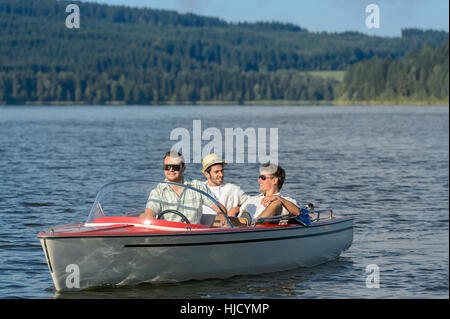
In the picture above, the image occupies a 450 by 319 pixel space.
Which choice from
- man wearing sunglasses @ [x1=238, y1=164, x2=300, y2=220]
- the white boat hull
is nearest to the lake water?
the white boat hull

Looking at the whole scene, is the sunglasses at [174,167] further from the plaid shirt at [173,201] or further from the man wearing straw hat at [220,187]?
the man wearing straw hat at [220,187]

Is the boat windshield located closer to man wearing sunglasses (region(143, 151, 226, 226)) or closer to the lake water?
man wearing sunglasses (region(143, 151, 226, 226))

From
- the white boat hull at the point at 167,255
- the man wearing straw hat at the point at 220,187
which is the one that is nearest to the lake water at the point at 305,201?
the white boat hull at the point at 167,255

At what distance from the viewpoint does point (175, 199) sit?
1101 centimetres

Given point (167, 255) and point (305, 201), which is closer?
point (167, 255)

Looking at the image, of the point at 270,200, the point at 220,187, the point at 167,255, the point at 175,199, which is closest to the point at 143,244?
the point at 167,255

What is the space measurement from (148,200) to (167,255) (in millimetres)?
834

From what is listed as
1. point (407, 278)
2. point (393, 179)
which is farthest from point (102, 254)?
point (393, 179)

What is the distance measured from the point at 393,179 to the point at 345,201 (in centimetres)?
740

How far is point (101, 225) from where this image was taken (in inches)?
432

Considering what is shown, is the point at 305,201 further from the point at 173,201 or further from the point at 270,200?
the point at 173,201

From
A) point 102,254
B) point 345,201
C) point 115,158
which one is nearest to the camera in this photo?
point 102,254

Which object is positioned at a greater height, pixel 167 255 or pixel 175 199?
pixel 175 199
